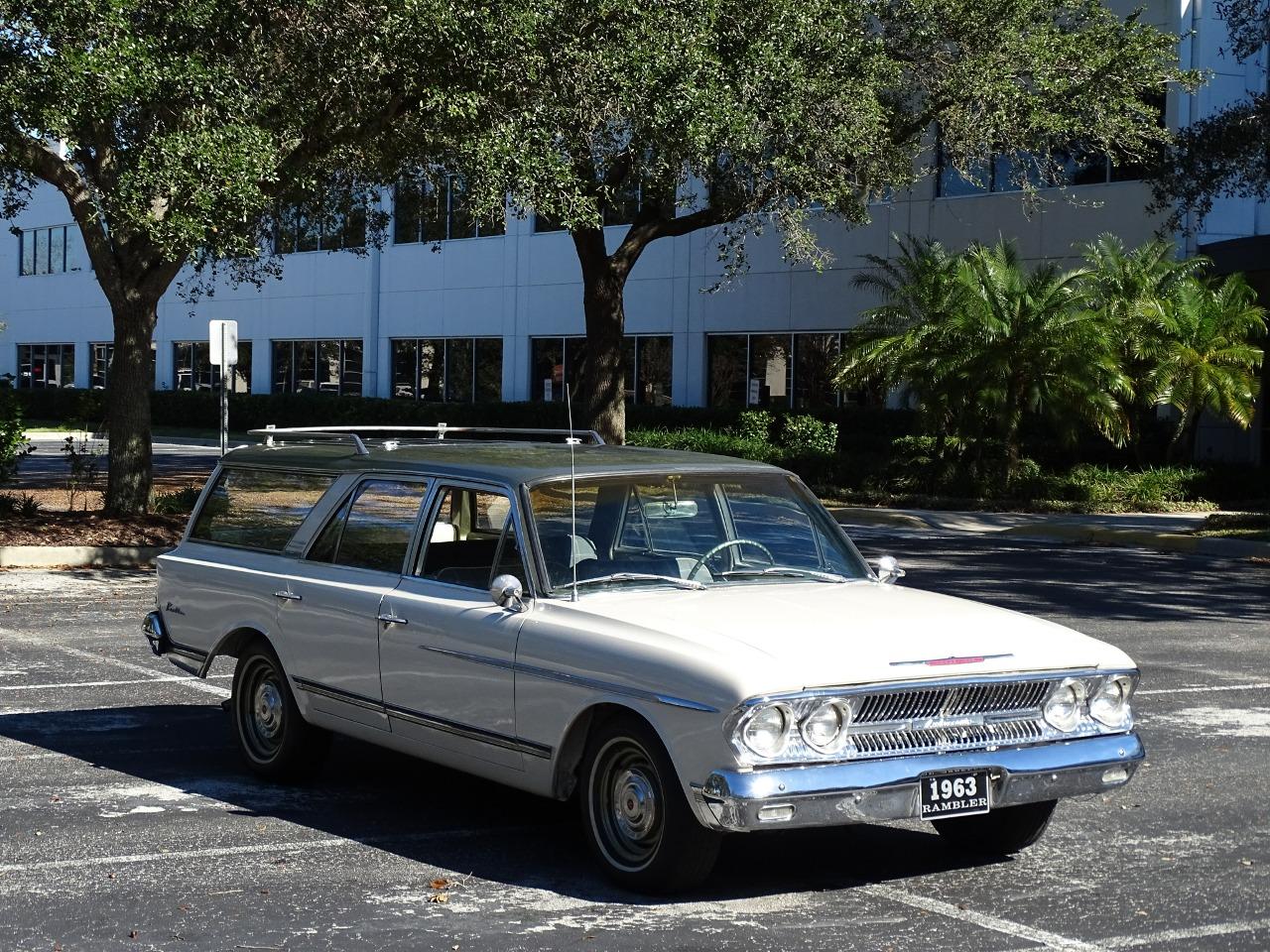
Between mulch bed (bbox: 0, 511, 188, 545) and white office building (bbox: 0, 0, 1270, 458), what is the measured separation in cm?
935

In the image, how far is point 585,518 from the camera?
724 cm

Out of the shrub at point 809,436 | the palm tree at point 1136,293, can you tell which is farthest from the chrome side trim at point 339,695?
the shrub at point 809,436

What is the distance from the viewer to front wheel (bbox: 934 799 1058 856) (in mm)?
6836

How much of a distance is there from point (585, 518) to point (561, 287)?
36.4 metres

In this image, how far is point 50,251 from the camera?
2510 inches

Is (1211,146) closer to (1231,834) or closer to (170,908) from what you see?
(1231,834)

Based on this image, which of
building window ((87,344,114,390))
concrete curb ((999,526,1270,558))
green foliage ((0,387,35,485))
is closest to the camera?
green foliage ((0,387,35,485))

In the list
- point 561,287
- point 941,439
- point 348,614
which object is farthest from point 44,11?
point 561,287

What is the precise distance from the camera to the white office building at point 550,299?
105 ft

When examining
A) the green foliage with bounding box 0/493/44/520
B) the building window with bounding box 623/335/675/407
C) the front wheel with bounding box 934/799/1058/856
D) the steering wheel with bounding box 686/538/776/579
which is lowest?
the front wheel with bounding box 934/799/1058/856

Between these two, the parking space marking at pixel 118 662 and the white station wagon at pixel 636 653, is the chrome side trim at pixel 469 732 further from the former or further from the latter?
the parking space marking at pixel 118 662

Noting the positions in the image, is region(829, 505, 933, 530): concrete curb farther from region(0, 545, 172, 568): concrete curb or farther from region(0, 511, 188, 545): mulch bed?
region(0, 545, 172, 568): concrete curb

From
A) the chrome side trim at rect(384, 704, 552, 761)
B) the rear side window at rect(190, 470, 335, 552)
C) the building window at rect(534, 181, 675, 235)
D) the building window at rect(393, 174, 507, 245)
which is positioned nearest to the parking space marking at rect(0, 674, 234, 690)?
the rear side window at rect(190, 470, 335, 552)

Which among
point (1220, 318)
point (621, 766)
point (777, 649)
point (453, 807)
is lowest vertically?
point (453, 807)
